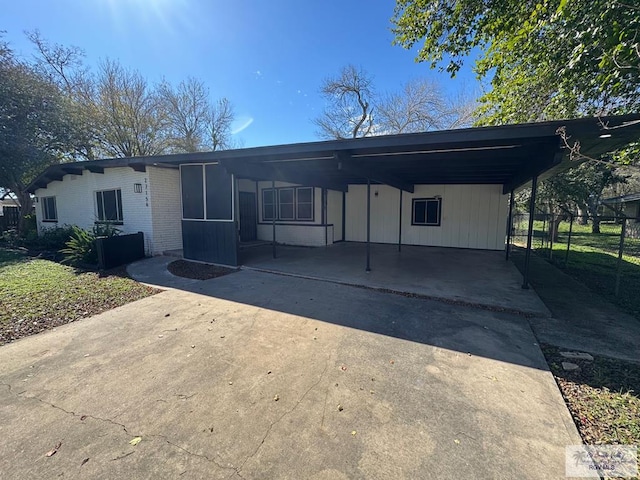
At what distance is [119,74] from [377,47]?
1393 cm

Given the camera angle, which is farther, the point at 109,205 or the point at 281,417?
A: the point at 109,205

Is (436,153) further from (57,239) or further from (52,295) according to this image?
(57,239)

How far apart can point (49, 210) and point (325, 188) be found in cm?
1161

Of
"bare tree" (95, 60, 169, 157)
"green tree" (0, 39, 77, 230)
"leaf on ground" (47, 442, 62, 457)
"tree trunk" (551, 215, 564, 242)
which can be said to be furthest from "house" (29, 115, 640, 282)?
"bare tree" (95, 60, 169, 157)

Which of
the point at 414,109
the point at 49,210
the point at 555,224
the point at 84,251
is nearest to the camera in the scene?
the point at 84,251

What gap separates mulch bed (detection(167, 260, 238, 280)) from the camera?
6668mm

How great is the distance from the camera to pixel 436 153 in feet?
18.2

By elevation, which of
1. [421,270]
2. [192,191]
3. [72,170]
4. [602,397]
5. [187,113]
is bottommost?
[602,397]

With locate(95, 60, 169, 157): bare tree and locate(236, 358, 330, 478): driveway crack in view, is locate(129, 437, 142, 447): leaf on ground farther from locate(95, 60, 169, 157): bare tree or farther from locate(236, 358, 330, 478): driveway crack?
locate(95, 60, 169, 157): bare tree

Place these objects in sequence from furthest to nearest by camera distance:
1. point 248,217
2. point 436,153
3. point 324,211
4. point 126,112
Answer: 1. point 126,112
2. point 248,217
3. point 324,211
4. point 436,153

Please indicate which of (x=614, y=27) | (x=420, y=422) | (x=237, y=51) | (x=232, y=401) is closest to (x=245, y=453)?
(x=232, y=401)

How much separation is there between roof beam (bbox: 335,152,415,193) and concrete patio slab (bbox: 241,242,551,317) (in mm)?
2273

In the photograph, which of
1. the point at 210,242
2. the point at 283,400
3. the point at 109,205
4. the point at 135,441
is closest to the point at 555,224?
the point at 210,242
